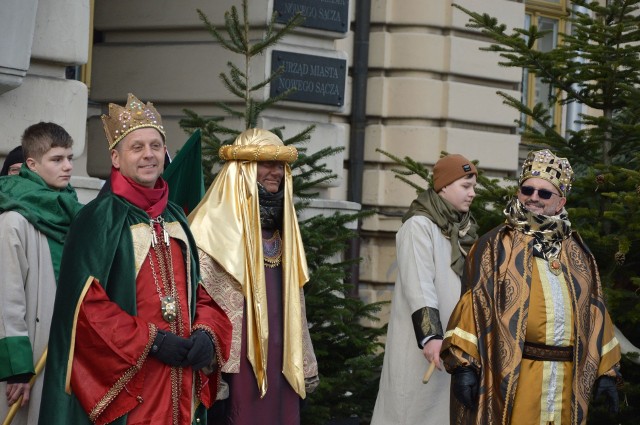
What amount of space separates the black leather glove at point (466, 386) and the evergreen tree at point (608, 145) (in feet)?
5.24

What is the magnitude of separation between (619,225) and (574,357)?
77.7 inches

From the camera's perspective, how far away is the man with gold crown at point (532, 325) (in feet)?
22.7

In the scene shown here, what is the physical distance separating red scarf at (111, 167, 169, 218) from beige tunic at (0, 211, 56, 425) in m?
0.84

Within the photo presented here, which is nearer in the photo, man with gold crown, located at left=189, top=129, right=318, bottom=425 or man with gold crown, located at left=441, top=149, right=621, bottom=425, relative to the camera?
man with gold crown, located at left=441, top=149, right=621, bottom=425

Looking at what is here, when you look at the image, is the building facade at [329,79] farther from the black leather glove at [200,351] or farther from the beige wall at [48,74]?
the black leather glove at [200,351]

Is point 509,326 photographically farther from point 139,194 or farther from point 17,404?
point 17,404

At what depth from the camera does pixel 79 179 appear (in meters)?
9.21

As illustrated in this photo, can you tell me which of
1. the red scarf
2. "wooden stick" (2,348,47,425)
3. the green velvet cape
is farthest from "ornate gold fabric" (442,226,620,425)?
"wooden stick" (2,348,47,425)

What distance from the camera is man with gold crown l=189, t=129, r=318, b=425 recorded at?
23.8 feet

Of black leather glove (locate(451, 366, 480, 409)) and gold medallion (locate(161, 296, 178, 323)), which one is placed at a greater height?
gold medallion (locate(161, 296, 178, 323))

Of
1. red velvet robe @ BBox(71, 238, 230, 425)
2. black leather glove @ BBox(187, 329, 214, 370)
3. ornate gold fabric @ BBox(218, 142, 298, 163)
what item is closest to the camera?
red velvet robe @ BBox(71, 238, 230, 425)

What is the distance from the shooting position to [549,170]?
23.4 feet

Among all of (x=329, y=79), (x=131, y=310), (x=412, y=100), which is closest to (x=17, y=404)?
(x=131, y=310)

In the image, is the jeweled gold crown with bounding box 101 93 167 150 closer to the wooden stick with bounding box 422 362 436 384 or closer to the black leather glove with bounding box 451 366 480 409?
the black leather glove with bounding box 451 366 480 409
